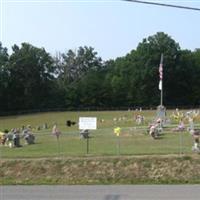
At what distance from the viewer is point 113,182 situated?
81.2 ft

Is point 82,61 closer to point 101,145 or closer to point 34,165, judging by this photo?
point 101,145

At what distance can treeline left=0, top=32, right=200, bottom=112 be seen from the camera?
127438mm

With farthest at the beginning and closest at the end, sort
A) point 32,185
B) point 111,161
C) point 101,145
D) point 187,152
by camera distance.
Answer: point 101,145
point 187,152
point 111,161
point 32,185

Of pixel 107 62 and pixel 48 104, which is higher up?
pixel 107 62

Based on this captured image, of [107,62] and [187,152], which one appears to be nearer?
[187,152]

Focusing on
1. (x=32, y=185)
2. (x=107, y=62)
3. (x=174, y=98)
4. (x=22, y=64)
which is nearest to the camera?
(x=32, y=185)

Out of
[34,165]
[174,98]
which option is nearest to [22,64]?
[174,98]
